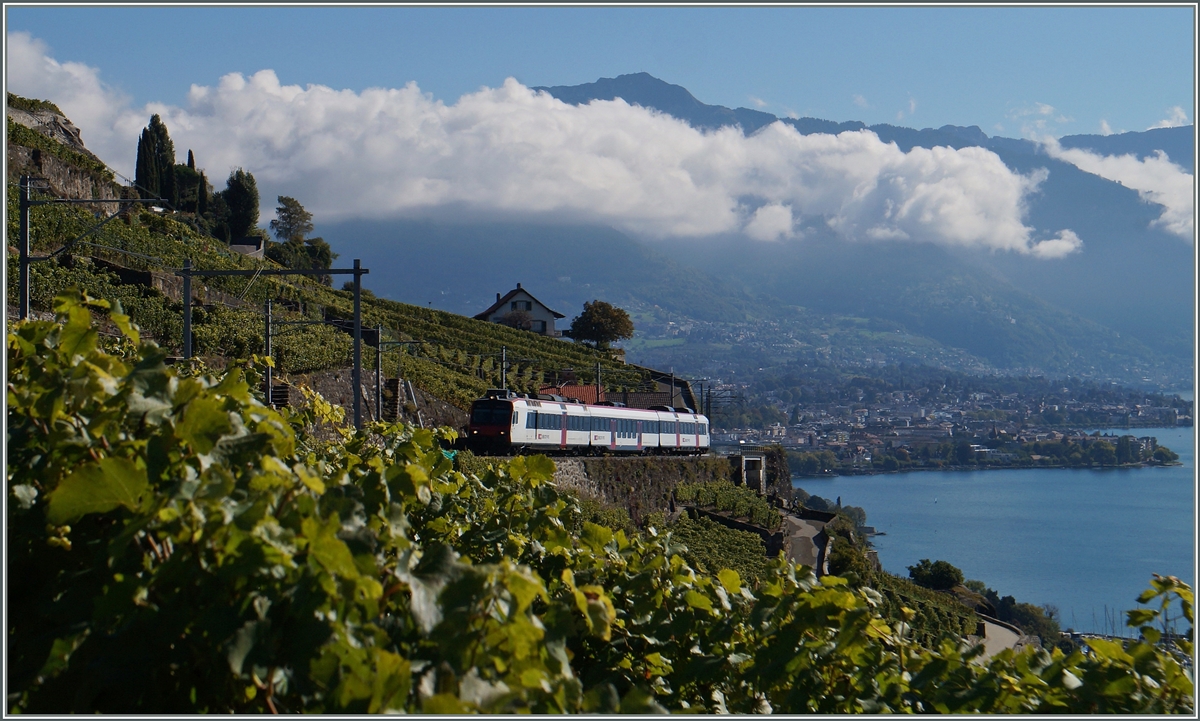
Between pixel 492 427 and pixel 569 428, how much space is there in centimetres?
383

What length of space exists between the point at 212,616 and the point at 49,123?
47.7 m

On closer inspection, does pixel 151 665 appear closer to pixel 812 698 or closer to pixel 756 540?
pixel 812 698

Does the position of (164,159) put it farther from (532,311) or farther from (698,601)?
(698,601)

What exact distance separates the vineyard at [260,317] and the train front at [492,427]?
10.2 feet

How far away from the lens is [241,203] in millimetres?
66062

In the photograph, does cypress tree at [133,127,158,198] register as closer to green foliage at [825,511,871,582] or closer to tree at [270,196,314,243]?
tree at [270,196,314,243]

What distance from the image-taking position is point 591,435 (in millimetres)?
31531

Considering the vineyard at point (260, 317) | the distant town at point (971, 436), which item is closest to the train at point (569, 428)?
the vineyard at point (260, 317)

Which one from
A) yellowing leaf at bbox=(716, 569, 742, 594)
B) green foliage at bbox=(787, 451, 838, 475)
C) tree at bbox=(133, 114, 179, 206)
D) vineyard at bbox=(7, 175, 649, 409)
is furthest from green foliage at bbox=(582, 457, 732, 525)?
green foliage at bbox=(787, 451, 838, 475)

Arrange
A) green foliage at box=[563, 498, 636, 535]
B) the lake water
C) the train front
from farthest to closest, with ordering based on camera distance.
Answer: the lake water
the train front
green foliage at box=[563, 498, 636, 535]

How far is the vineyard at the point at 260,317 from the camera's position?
24.2 m

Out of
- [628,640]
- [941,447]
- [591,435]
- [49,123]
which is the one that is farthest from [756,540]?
[941,447]

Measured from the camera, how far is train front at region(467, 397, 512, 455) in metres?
27.1

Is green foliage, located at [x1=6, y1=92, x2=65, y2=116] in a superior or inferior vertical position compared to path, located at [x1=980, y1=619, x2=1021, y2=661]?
superior
